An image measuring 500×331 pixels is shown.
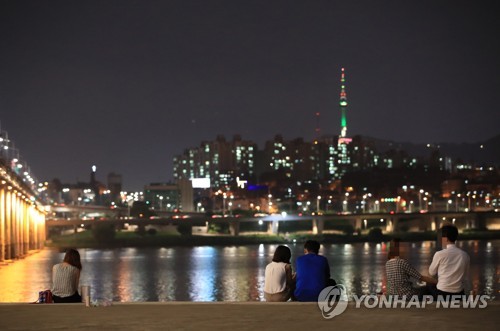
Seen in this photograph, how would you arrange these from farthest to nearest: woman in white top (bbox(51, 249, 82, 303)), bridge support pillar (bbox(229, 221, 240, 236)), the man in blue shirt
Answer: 1. bridge support pillar (bbox(229, 221, 240, 236))
2. woman in white top (bbox(51, 249, 82, 303))
3. the man in blue shirt

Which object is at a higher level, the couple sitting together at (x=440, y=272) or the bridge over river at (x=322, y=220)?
the bridge over river at (x=322, y=220)

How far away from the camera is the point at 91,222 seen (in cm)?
14862

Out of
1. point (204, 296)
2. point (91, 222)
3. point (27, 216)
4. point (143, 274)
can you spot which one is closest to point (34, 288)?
point (204, 296)

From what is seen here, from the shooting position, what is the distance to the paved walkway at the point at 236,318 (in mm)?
14227

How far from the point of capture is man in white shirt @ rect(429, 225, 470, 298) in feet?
51.8

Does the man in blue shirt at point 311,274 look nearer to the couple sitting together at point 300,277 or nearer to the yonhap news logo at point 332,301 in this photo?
the couple sitting together at point 300,277

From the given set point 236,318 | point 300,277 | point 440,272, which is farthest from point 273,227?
point 236,318

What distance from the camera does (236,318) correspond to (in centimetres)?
1521

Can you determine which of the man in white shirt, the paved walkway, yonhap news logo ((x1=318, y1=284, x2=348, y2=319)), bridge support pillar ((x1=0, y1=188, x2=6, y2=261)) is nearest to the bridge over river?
bridge support pillar ((x1=0, y1=188, x2=6, y2=261))

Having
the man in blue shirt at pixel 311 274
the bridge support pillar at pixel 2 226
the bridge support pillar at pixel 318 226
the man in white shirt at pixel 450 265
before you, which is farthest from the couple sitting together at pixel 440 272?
the bridge support pillar at pixel 318 226

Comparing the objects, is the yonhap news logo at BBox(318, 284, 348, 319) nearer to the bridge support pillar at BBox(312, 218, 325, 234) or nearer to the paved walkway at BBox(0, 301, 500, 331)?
the paved walkway at BBox(0, 301, 500, 331)

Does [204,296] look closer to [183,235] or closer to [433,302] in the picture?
[433,302]

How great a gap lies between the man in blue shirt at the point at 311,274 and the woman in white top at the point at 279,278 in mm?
296

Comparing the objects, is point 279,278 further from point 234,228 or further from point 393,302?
point 234,228
